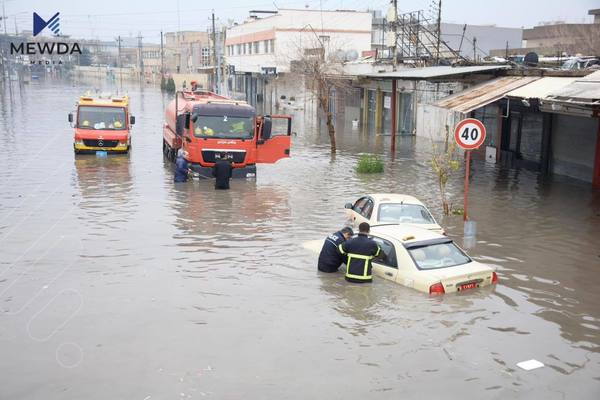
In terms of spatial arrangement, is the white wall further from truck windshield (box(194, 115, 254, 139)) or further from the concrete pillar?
the concrete pillar

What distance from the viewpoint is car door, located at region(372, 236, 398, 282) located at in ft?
38.4

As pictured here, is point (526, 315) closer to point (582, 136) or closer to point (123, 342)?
point (123, 342)

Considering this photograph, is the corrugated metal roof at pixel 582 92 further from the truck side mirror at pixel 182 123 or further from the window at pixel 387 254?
the truck side mirror at pixel 182 123

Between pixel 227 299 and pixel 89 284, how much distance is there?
2.67 m

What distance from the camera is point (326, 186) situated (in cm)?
2248

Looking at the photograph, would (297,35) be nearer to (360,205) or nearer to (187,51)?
(360,205)

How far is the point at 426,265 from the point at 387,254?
2.64 ft

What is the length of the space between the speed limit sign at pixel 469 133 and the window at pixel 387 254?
4.43 m

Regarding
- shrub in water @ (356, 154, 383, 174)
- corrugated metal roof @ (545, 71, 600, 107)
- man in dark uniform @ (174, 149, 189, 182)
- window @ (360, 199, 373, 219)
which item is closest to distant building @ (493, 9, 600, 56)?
shrub in water @ (356, 154, 383, 174)

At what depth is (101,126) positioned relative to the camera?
28.1 metres

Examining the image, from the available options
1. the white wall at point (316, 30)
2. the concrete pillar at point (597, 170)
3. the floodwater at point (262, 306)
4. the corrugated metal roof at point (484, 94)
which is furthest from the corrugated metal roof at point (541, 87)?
the white wall at point (316, 30)

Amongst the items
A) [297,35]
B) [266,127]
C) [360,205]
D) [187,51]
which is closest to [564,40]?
[297,35]

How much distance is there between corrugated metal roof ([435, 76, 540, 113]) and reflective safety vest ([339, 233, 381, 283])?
33.3 feet

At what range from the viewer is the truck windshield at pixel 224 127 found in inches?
897
